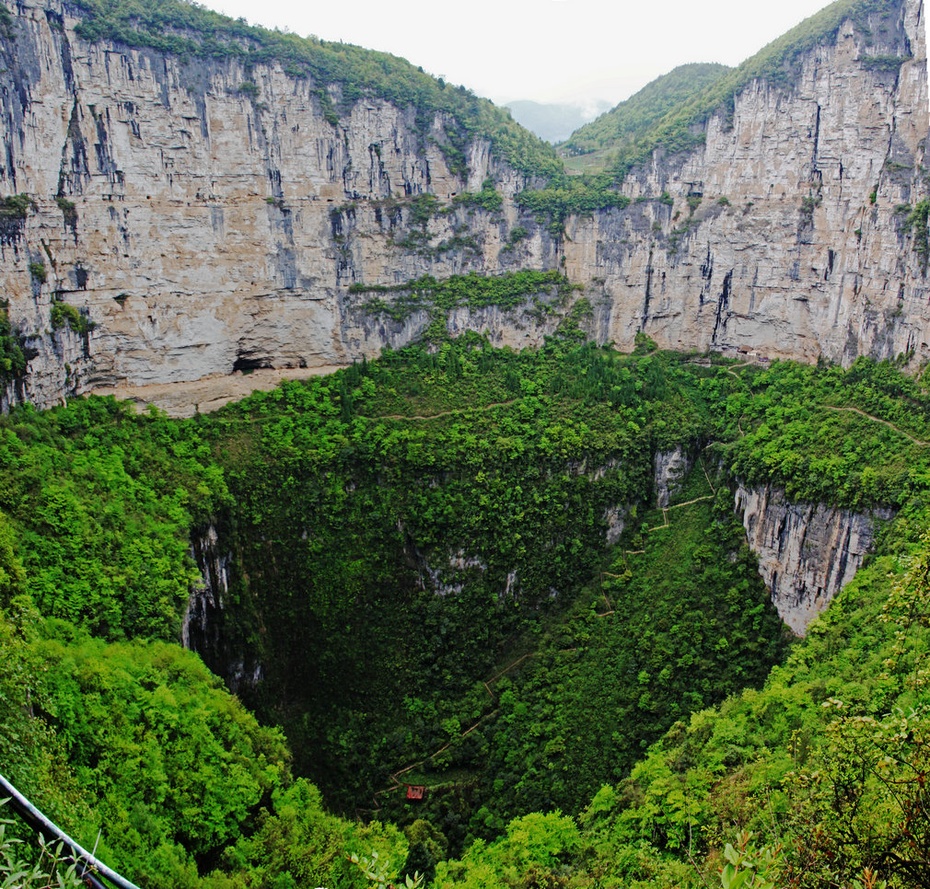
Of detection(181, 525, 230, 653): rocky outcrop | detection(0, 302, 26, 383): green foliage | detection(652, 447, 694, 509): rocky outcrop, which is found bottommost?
detection(181, 525, 230, 653): rocky outcrop

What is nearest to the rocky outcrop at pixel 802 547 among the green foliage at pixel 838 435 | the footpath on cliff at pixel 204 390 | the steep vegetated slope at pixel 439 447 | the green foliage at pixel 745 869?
the steep vegetated slope at pixel 439 447

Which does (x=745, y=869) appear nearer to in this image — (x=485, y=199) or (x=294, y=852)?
(x=294, y=852)

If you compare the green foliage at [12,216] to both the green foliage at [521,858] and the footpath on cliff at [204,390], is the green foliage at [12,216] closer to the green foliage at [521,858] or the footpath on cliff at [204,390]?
the footpath on cliff at [204,390]

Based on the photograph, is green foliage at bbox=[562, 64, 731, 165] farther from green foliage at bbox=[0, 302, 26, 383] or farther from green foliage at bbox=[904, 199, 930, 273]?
green foliage at bbox=[0, 302, 26, 383]

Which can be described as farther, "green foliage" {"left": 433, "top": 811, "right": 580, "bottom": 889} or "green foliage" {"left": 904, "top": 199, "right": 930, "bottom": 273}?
"green foliage" {"left": 904, "top": 199, "right": 930, "bottom": 273}

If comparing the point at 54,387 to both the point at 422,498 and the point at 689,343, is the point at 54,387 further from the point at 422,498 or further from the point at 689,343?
the point at 689,343

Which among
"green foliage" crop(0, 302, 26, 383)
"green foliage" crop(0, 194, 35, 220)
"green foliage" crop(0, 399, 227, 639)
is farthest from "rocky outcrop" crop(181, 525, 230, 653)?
"green foliage" crop(0, 194, 35, 220)

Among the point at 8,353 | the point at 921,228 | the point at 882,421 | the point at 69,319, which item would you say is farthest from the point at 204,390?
the point at 921,228

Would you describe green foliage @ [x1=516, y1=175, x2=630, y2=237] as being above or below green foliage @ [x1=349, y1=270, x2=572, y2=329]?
above
